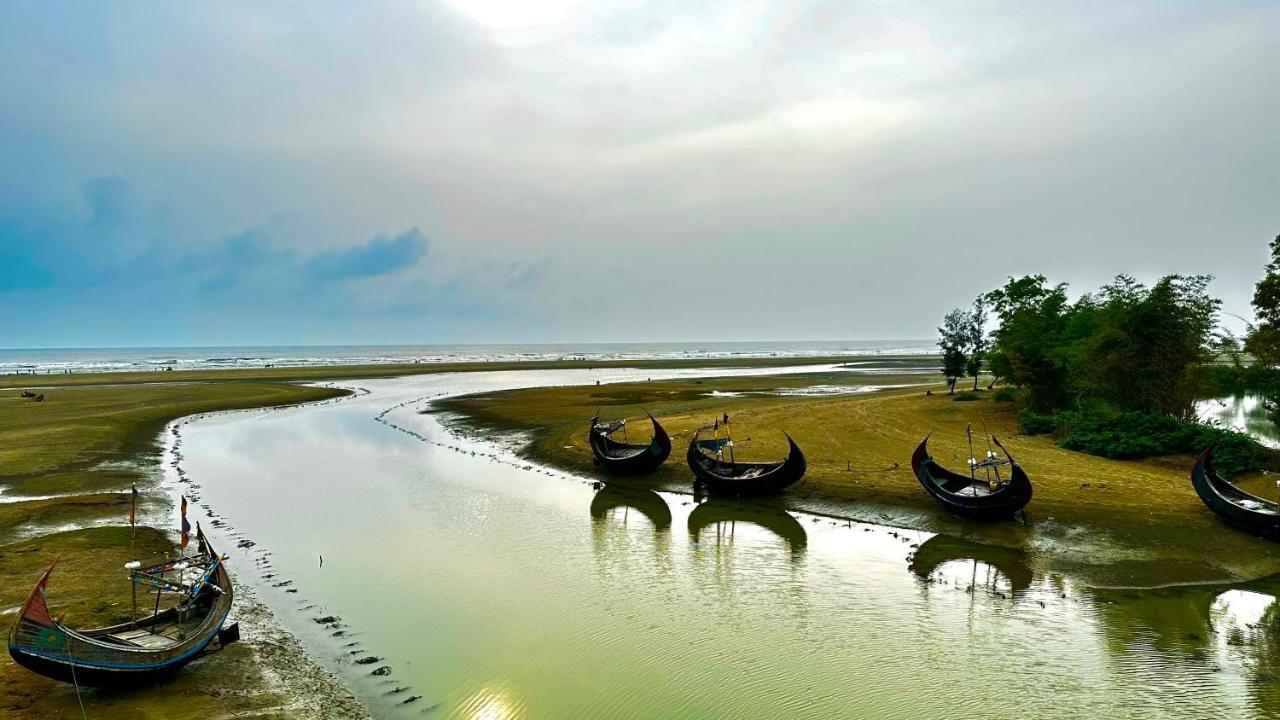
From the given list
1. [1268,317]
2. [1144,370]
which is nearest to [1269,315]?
[1268,317]

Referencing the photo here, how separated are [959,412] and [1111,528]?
20978 millimetres

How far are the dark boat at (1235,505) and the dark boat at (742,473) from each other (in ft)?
34.9

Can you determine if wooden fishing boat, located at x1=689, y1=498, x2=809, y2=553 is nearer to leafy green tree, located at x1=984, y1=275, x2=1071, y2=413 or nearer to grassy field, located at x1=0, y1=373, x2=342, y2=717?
grassy field, located at x1=0, y1=373, x2=342, y2=717

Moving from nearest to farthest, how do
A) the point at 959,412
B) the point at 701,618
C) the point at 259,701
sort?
the point at 259,701 → the point at 701,618 → the point at 959,412

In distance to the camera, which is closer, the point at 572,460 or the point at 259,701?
the point at 259,701

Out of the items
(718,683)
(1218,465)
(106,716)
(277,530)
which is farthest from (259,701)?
(1218,465)

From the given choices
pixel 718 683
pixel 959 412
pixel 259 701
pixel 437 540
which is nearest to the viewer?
pixel 259 701

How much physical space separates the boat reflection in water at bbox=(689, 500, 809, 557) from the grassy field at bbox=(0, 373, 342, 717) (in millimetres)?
12029

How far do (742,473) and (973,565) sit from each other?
8906mm

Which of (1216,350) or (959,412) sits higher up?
(1216,350)

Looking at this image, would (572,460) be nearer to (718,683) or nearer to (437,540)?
(437,540)

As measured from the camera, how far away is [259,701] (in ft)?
31.7

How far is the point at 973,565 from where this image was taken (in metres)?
16.1

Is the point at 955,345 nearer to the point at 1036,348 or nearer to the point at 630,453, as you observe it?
the point at 1036,348
